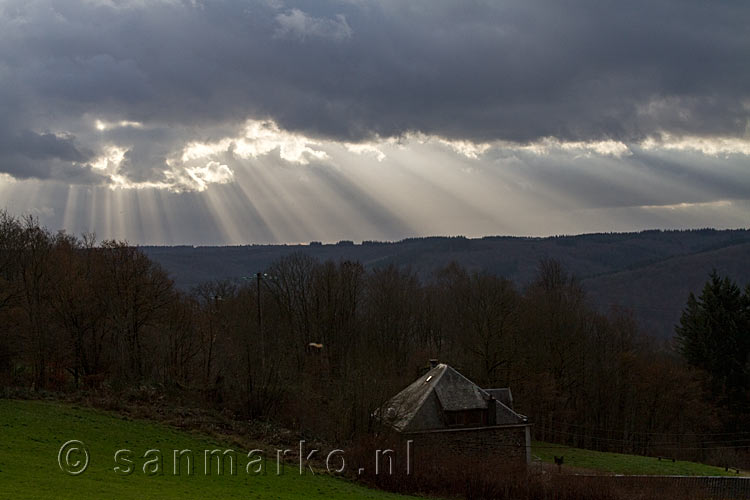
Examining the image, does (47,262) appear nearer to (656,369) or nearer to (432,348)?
(432,348)

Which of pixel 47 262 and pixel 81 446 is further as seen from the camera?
pixel 47 262

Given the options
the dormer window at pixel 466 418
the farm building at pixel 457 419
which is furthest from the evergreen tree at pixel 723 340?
the dormer window at pixel 466 418

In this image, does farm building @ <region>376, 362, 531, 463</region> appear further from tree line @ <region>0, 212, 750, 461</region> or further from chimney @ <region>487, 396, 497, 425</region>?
tree line @ <region>0, 212, 750, 461</region>

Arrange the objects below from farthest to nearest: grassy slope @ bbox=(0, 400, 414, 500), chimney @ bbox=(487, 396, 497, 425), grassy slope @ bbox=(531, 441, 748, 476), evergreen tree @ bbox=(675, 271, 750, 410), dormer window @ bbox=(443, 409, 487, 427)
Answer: evergreen tree @ bbox=(675, 271, 750, 410) → grassy slope @ bbox=(531, 441, 748, 476) → chimney @ bbox=(487, 396, 497, 425) → dormer window @ bbox=(443, 409, 487, 427) → grassy slope @ bbox=(0, 400, 414, 500)

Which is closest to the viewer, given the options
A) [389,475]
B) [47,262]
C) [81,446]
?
[81,446]

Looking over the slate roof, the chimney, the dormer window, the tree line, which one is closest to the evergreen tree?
the tree line

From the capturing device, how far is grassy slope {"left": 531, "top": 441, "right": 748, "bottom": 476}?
5016 centimetres

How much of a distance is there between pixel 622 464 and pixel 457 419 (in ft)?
62.3

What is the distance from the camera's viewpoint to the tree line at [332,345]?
43.8 meters

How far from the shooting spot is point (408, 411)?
136 ft

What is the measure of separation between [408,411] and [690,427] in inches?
1862

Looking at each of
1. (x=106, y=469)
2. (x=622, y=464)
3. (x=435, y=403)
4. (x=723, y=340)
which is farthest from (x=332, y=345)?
(x=106, y=469)

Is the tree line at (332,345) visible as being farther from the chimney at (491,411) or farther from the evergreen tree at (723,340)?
the chimney at (491,411)

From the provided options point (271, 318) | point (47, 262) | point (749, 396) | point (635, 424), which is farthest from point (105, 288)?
point (749, 396)
